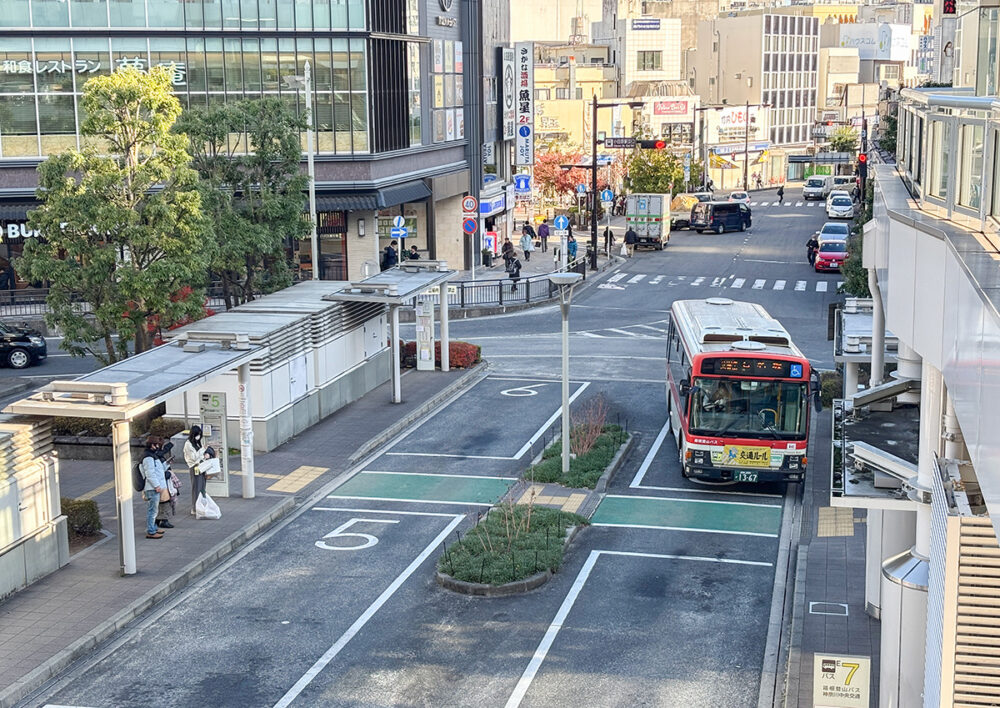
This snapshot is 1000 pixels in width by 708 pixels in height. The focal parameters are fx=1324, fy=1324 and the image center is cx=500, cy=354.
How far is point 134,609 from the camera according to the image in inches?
759

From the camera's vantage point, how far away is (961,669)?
1002 centimetres

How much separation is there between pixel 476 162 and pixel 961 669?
5611cm

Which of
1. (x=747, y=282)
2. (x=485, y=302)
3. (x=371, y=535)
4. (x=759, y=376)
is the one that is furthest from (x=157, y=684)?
(x=747, y=282)

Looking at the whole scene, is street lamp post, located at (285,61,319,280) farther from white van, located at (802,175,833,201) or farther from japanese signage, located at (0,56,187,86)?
white van, located at (802,175,833,201)

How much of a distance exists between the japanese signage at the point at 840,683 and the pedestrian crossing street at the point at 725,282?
142 ft

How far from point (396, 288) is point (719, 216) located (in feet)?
166

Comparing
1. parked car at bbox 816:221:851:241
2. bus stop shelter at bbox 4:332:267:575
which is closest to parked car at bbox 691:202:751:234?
parked car at bbox 816:221:851:241

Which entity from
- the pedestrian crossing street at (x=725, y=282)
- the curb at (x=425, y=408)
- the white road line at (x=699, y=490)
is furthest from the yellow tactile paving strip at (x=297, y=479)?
the pedestrian crossing street at (x=725, y=282)

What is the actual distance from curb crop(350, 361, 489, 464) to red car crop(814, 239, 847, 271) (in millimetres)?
26976

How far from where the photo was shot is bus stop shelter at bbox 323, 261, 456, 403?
106ft

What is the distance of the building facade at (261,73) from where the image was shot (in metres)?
48.7

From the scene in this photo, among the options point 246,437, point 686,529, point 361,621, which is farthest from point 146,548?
point 686,529

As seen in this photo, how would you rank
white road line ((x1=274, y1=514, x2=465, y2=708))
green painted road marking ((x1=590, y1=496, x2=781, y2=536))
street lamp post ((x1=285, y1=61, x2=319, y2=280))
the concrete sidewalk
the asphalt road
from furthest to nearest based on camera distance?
street lamp post ((x1=285, y1=61, x2=319, y2=280))
green painted road marking ((x1=590, y1=496, x2=781, y2=536))
the concrete sidewalk
the asphalt road
white road line ((x1=274, y1=514, x2=465, y2=708))

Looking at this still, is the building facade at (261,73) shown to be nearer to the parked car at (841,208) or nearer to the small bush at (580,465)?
the small bush at (580,465)
